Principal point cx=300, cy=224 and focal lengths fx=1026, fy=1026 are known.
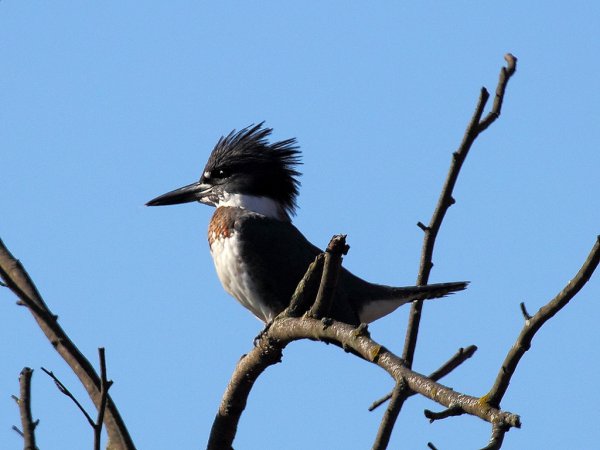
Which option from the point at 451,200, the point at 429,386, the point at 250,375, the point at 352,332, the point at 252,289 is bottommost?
the point at 429,386

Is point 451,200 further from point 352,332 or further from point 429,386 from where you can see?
point 429,386

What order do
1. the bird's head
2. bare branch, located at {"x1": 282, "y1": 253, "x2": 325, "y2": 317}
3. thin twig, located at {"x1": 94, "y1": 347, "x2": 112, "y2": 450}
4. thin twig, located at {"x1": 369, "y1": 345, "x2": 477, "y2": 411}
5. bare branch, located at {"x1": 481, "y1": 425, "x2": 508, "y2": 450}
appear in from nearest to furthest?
bare branch, located at {"x1": 481, "y1": 425, "x2": 508, "y2": 450}
thin twig, located at {"x1": 94, "y1": 347, "x2": 112, "y2": 450}
bare branch, located at {"x1": 282, "y1": 253, "x2": 325, "y2": 317}
thin twig, located at {"x1": 369, "y1": 345, "x2": 477, "y2": 411}
the bird's head

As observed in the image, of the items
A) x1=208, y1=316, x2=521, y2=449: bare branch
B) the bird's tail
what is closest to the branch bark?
x1=208, y1=316, x2=521, y2=449: bare branch

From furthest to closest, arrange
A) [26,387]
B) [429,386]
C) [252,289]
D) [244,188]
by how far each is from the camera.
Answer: [244,188] → [252,289] → [26,387] → [429,386]

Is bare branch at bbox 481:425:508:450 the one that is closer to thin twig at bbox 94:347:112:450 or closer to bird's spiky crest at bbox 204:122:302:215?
thin twig at bbox 94:347:112:450

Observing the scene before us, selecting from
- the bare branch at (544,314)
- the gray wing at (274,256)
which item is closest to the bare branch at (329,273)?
the bare branch at (544,314)

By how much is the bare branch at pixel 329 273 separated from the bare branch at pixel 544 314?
853 mm

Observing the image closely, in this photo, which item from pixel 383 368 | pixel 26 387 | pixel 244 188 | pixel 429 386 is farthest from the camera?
pixel 244 188

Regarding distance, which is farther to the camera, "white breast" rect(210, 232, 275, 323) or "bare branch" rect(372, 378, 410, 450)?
"white breast" rect(210, 232, 275, 323)

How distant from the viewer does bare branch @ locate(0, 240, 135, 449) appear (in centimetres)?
288

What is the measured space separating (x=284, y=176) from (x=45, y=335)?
2.49 m

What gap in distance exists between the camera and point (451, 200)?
351 cm

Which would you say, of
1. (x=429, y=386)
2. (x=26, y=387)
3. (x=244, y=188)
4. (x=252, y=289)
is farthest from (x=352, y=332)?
(x=244, y=188)

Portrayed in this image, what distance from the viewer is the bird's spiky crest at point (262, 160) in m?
5.60
